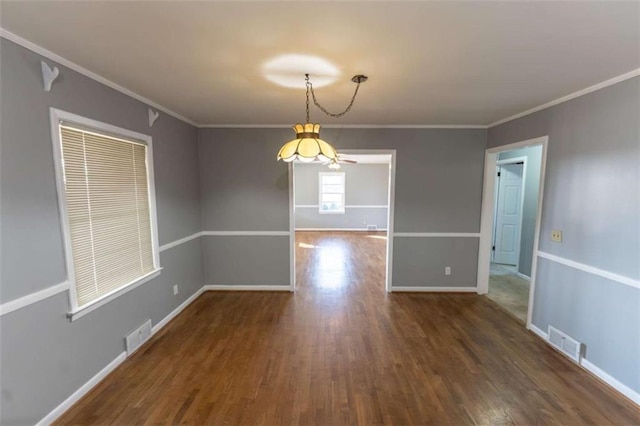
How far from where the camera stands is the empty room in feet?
5.04

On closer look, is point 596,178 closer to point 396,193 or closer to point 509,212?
point 396,193

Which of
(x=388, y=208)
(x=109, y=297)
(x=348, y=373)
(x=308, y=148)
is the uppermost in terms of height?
(x=308, y=148)

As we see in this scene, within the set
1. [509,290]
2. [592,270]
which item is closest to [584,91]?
[592,270]

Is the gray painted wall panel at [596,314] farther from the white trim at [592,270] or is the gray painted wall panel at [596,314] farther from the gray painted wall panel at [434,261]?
the gray painted wall panel at [434,261]

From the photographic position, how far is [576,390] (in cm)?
211

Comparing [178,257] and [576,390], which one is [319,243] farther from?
[576,390]

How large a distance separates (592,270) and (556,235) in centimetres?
46

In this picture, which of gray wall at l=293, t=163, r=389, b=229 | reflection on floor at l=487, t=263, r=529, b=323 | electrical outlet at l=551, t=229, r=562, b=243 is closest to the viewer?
electrical outlet at l=551, t=229, r=562, b=243

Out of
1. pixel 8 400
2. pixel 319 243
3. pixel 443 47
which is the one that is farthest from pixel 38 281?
pixel 319 243

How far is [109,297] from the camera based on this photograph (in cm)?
227

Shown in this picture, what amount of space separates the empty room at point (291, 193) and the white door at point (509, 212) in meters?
1.53

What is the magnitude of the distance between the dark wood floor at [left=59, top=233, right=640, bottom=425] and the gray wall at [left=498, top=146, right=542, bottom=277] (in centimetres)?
177

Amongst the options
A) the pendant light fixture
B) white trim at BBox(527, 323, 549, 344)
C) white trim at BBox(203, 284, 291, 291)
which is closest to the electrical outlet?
white trim at BBox(527, 323, 549, 344)

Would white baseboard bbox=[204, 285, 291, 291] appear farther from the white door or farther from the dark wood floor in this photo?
the white door
